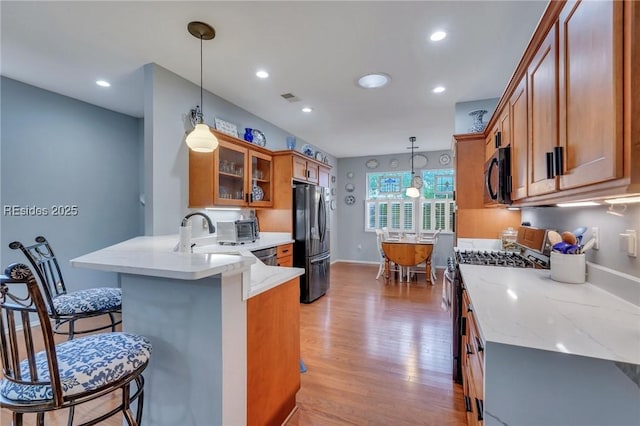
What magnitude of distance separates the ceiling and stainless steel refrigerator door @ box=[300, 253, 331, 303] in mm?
2242

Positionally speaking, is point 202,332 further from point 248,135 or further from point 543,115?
point 248,135

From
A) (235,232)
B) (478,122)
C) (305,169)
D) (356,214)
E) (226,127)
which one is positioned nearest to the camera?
(235,232)

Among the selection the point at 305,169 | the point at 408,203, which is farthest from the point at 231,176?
the point at 408,203

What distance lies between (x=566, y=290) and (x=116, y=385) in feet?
6.74

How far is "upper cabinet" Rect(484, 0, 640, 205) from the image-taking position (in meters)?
0.76

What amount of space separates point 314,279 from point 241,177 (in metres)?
1.80

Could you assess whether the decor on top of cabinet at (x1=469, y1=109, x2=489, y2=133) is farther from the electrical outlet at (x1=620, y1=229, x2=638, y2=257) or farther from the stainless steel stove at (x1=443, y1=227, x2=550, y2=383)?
the electrical outlet at (x1=620, y1=229, x2=638, y2=257)

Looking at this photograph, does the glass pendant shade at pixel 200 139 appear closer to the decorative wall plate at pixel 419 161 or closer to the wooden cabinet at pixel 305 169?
the wooden cabinet at pixel 305 169

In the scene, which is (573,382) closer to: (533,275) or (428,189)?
(533,275)

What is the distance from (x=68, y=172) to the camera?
344 centimetres

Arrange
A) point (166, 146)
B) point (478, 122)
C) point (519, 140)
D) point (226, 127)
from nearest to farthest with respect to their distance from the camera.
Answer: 1. point (519, 140)
2. point (166, 146)
3. point (478, 122)
4. point (226, 127)

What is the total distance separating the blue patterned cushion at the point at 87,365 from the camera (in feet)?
3.21

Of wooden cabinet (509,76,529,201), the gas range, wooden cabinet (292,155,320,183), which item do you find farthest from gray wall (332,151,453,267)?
wooden cabinet (509,76,529,201)

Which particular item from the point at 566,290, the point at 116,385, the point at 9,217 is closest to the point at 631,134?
the point at 566,290
